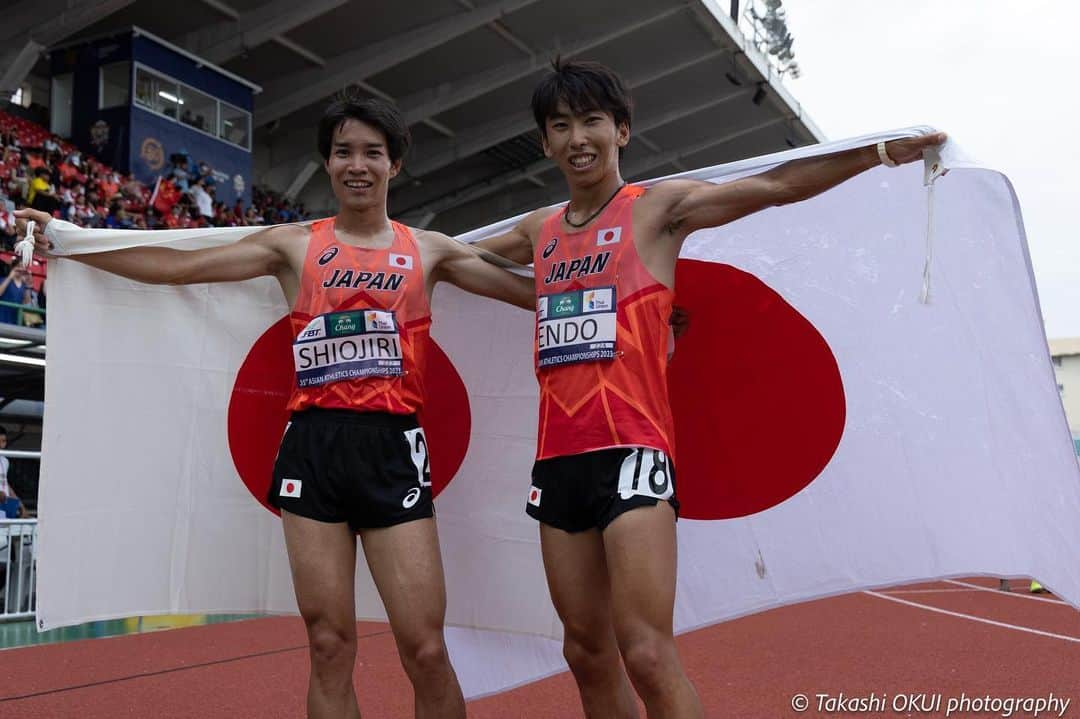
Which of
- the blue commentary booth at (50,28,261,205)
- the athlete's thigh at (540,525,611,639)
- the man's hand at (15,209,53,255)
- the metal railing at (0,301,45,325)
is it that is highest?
the blue commentary booth at (50,28,261,205)

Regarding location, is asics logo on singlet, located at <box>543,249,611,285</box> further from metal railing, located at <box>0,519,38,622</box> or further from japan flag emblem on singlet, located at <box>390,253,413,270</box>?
metal railing, located at <box>0,519,38,622</box>

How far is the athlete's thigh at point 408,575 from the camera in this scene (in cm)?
302

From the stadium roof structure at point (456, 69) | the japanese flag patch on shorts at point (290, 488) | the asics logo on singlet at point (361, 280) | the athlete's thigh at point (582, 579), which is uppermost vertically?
the stadium roof structure at point (456, 69)

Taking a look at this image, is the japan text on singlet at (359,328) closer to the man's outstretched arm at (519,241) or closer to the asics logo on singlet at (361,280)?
the asics logo on singlet at (361,280)

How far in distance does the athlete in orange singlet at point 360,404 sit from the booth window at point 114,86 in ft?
53.2

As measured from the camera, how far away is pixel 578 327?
2965mm

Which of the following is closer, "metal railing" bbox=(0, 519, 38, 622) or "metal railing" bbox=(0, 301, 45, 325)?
"metal railing" bbox=(0, 519, 38, 622)

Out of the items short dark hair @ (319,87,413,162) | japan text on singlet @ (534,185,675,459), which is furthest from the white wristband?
short dark hair @ (319,87,413,162)

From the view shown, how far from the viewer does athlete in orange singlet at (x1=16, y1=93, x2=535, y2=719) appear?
3.03m

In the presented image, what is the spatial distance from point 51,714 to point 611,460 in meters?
3.79

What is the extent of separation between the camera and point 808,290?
371 centimetres

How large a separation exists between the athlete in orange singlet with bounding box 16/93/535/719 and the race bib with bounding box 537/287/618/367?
0.41 metres

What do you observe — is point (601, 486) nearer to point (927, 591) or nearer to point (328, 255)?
point (328, 255)

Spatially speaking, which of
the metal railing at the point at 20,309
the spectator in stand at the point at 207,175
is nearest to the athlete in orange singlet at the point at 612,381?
the metal railing at the point at 20,309
